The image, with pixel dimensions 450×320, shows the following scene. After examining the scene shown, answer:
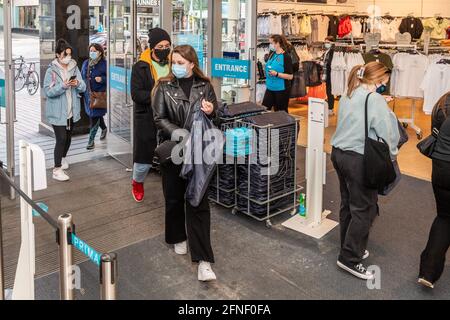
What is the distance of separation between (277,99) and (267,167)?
2650 mm

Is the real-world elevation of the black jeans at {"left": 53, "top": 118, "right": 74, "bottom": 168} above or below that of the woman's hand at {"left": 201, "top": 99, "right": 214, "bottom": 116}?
below

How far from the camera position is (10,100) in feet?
15.5

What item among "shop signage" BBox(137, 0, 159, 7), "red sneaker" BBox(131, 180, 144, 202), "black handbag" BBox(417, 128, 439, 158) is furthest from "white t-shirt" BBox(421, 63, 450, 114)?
"red sneaker" BBox(131, 180, 144, 202)

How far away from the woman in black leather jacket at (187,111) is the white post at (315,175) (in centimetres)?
96

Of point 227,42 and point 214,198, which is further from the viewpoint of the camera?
point 227,42

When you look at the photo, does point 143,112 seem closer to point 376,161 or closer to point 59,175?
point 59,175

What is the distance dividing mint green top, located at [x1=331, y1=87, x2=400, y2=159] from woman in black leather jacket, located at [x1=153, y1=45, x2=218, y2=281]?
0.85 meters

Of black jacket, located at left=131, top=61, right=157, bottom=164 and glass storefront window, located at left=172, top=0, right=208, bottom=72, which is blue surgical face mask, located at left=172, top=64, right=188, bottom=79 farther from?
glass storefront window, located at left=172, top=0, right=208, bottom=72

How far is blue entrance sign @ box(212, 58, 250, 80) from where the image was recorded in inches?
227

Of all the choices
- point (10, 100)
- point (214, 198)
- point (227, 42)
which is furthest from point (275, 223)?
point (227, 42)

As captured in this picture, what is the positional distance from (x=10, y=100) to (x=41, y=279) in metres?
2.09

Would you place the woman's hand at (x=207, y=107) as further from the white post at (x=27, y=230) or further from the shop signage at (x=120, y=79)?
the shop signage at (x=120, y=79)

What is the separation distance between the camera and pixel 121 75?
19.2ft
